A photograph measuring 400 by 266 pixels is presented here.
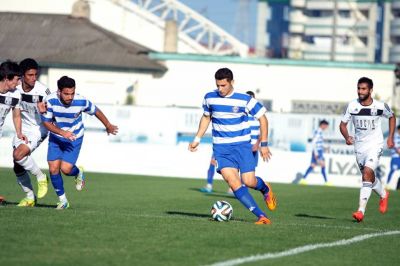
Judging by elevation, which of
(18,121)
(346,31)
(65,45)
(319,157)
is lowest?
(319,157)

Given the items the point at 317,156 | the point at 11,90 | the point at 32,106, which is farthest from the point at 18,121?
the point at 317,156

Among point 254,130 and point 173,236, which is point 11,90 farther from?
point 254,130

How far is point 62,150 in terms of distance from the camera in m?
17.2

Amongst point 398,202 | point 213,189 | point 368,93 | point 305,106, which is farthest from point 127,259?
point 305,106

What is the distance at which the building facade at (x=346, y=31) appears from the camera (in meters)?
140

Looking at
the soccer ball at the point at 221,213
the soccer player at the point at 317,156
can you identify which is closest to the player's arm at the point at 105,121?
the soccer ball at the point at 221,213

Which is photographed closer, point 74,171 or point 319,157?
point 74,171

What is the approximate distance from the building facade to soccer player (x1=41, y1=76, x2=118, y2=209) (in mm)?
116472

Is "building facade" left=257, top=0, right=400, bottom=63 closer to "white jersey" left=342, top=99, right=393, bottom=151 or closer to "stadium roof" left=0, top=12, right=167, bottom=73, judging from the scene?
"stadium roof" left=0, top=12, right=167, bottom=73

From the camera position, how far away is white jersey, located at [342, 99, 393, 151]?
17.9 m

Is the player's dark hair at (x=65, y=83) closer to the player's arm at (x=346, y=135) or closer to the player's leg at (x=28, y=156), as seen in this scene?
the player's leg at (x=28, y=156)

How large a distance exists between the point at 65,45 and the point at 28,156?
151ft

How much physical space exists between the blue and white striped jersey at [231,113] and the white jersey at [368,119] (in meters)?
2.89

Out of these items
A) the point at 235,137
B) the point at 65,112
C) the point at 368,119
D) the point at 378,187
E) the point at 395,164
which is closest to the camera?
the point at 235,137
